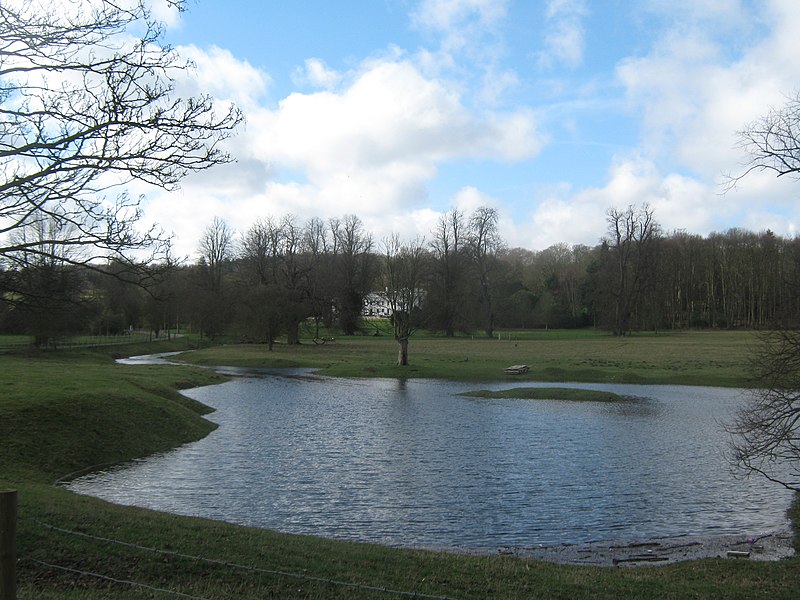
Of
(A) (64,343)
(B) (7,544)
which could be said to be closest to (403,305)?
(A) (64,343)

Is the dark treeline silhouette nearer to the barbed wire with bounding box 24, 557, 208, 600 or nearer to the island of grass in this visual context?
the island of grass

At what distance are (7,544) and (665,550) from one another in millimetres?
11873

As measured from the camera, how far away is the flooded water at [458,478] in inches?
566

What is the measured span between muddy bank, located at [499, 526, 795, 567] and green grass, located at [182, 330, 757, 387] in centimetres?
3061

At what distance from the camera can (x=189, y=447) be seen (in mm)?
22391

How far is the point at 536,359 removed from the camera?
60.4 meters

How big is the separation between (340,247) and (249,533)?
10361cm

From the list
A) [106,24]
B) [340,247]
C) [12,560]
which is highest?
[340,247]

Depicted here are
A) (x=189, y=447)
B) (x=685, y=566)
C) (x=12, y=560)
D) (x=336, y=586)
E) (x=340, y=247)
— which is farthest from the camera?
(x=340, y=247)

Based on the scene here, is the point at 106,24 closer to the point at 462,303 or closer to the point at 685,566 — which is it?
the point at 685,566

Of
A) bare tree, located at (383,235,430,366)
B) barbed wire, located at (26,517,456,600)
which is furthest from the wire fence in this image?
barbed wire, located at (26,517,456,600)

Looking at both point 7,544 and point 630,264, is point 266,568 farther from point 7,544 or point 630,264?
point 630,264

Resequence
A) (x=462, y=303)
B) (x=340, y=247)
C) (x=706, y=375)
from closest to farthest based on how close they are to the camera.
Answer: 1. (x=706, y=375)
2. (x=462, y=303)
3. (x=340, y=247)

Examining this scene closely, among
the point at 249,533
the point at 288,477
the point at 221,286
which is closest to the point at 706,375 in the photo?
the point at 288,477
